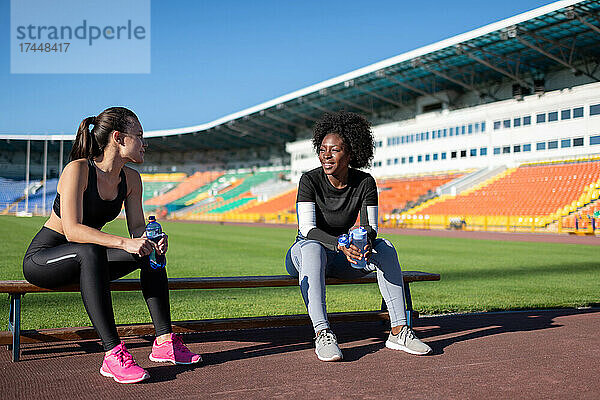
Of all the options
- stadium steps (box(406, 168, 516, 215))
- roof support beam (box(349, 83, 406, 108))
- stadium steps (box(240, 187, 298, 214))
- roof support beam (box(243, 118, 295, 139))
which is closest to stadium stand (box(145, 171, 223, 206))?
roof support beam (box(243, 118, 295, 139))

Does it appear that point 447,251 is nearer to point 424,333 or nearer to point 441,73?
point 424,333

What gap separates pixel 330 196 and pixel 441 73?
35.1 metres

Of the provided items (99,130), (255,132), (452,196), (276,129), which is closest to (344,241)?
(99,130)

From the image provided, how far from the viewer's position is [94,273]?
3189 mm

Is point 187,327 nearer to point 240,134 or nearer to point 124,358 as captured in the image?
point 124,358

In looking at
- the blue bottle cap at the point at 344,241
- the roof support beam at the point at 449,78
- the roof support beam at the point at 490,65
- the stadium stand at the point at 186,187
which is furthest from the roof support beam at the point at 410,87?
the blue bottle cap at the point at 344,241

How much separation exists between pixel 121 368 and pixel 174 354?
0.43 meters

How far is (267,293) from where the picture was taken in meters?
7.29

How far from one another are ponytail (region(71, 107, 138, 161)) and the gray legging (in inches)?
58.4

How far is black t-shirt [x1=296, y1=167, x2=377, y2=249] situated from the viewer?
4.05 metres

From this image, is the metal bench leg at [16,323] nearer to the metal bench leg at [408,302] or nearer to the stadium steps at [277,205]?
the metal bench leg at [408,302]

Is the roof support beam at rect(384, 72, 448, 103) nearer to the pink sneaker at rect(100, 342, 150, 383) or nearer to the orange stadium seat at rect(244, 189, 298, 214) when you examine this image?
the orange stadium seat at rect(244, 189, 298, 214)

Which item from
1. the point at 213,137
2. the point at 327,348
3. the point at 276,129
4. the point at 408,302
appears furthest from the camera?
the point at 213,137

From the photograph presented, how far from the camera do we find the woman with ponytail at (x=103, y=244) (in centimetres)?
317
